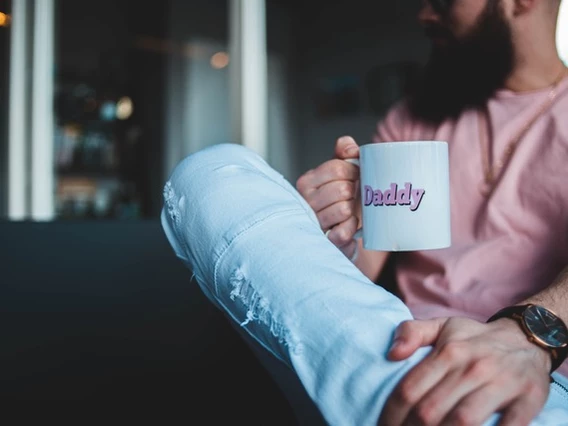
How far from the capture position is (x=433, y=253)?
3.02 ft

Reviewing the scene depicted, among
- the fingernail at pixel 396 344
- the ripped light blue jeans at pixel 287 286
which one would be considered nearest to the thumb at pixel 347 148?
the ripped light blue jeans at pixel 287 286

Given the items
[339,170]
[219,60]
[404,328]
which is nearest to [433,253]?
[339,170]

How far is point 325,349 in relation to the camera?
1.69 feet

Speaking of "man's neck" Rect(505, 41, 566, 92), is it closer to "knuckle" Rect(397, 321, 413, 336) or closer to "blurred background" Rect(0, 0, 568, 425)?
"blurred background" Rect(0, 0, 568, 425)

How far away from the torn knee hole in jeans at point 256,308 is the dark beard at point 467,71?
585 mm

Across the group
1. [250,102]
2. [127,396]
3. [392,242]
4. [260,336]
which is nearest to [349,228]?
[392,242]

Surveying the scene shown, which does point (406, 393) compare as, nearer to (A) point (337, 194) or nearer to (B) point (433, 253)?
(A) point (337, 194)

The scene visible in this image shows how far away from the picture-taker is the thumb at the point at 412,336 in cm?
48

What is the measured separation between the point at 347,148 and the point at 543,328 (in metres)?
0.33

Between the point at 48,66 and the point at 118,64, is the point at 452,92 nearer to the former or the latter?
the point at 48,66

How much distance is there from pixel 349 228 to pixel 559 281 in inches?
10.5

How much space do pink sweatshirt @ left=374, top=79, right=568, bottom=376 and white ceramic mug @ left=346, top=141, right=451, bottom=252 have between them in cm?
18

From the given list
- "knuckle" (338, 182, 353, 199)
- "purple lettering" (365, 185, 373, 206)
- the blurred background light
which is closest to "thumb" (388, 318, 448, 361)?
"purple lettering" (365, 185, 373, 206)

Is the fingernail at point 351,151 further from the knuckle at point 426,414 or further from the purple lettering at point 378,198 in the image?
the knuckle at point 426,414
